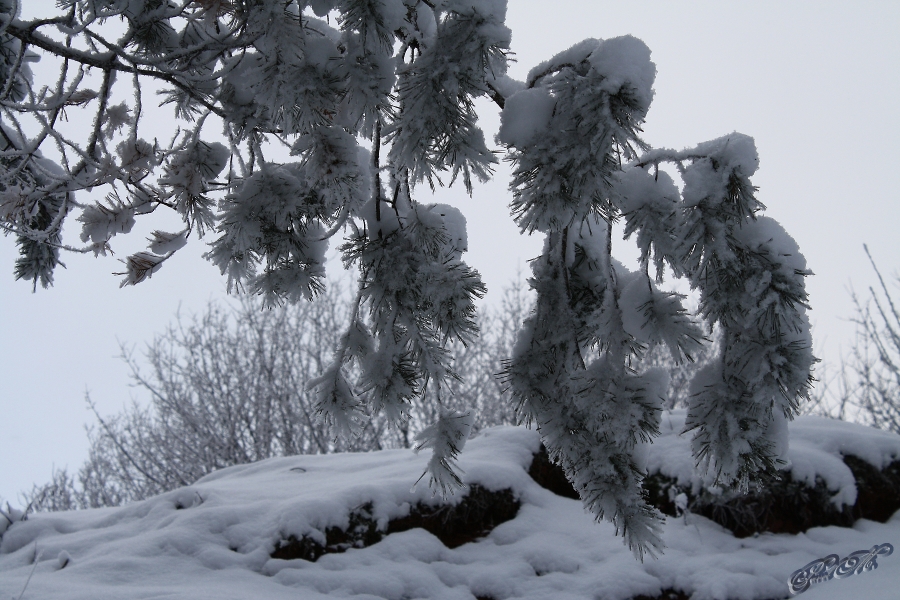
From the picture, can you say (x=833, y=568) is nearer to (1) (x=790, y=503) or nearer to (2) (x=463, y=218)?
(1) (x=790, y=503)

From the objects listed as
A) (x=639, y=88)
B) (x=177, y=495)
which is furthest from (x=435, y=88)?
(x=177, y=495)

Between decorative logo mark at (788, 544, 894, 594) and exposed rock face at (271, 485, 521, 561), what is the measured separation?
2016 mm

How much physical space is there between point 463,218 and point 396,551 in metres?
3.07

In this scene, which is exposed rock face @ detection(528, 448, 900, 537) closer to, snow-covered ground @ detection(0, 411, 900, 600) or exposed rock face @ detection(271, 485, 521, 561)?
snow-covered ground @ detection(0, 411, 900, 600)

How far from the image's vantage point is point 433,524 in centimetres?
424

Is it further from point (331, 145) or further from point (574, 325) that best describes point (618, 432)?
point (331, 145)

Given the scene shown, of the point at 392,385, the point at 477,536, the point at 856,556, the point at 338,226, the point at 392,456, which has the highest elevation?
the point at 338,226

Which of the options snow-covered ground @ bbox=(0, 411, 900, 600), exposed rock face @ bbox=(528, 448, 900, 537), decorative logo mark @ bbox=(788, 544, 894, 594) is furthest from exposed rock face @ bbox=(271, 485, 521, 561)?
decorative logo mark @ bbox=(788, 544, 894, 594)

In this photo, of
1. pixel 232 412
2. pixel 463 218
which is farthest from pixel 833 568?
pixel 232 412

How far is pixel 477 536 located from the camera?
429 centimetres

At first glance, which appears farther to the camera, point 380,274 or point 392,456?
point 392,456

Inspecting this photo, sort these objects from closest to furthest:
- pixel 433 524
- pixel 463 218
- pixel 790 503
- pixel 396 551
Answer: pixel 463 218 → pixel 396 551 → pixel 433 524 → pixel 790 503

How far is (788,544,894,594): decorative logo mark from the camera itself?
372cm

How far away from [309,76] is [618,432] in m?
1.11
